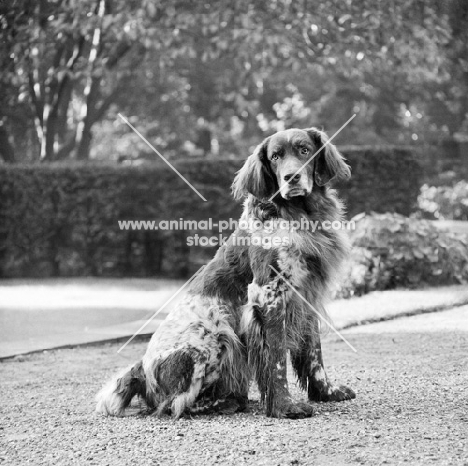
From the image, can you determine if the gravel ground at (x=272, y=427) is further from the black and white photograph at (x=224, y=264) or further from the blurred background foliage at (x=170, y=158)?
the blurred background foliage at (x=170, y=158)

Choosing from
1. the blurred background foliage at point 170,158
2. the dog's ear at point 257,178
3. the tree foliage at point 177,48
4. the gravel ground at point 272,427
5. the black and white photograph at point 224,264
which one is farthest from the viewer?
the tree foliage at point 177,48

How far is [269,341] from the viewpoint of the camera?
4.48 m

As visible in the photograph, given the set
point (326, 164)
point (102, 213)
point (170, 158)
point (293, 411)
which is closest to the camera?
point (293, 411)

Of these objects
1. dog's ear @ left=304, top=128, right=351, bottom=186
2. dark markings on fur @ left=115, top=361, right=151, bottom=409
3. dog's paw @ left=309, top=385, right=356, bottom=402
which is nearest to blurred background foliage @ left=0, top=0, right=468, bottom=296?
dog's paw @ left=309, top=385, right=356, bottom=402

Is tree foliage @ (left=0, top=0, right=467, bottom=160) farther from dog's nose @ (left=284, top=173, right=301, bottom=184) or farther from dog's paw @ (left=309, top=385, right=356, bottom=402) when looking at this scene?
dog's paw @ (left=309, top=385, right=356, bottom=402)

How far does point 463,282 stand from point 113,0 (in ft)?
26.8

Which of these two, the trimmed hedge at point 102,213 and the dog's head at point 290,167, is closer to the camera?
the dog's head at point 290,167

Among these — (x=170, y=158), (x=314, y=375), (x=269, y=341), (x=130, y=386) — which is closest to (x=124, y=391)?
(x=130, y=386)

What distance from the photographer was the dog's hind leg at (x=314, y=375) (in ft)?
15.8

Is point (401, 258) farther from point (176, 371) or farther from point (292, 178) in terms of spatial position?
point (176, 371)

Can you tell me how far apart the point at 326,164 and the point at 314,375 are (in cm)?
131

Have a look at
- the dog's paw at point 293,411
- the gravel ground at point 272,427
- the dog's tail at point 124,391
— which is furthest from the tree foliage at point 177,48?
the dog's paw at point 293,411

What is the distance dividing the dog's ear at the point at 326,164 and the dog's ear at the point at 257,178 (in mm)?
288

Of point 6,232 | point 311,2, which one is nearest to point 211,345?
point 6,232
